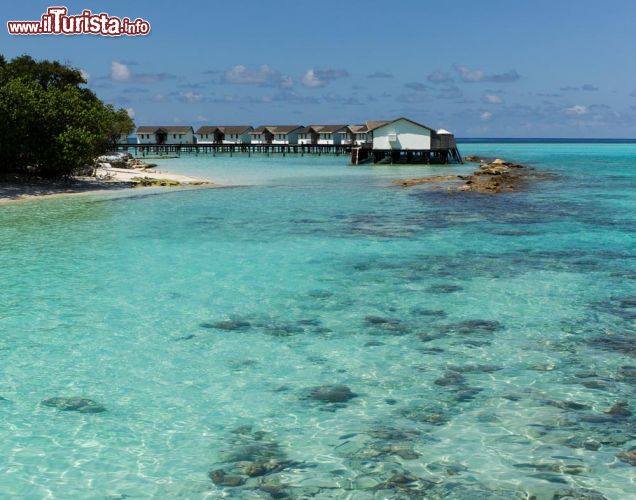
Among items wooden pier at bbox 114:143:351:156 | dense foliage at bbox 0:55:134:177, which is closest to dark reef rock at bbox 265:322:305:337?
dense foliage at bbox 0:55:134:177

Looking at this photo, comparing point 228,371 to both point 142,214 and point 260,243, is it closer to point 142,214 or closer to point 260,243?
point 260,243

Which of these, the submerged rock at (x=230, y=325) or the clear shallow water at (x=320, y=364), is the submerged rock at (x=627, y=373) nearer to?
the clear shallow water at (x=320, y=364)

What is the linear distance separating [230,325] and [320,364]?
280 cm

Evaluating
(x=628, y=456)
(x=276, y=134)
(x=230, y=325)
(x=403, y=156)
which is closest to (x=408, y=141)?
(x=403, y=156)

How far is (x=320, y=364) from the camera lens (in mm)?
10297

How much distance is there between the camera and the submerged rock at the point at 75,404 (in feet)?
28.2

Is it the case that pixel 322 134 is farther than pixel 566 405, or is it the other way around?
pixel 322 134

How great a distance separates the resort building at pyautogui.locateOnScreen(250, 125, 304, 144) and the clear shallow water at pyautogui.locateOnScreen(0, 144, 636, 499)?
10731 cm

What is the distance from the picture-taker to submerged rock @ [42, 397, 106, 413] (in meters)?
8.61

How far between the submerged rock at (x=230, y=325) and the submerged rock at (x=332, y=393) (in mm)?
3328

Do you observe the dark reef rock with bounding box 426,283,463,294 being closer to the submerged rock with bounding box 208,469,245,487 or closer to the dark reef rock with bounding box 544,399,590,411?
the dark reef rock with bounding box 544,399,590,411

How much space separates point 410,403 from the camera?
28.7 ft

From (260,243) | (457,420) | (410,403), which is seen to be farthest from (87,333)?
(260,243)

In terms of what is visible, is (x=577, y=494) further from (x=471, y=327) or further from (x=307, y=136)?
(x=307, y=136)
